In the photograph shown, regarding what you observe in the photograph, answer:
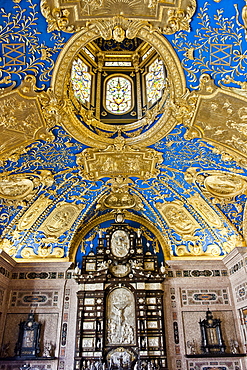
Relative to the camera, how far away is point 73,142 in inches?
376

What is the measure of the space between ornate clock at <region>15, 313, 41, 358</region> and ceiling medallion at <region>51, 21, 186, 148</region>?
7.72 m

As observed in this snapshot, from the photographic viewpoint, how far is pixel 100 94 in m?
11.1

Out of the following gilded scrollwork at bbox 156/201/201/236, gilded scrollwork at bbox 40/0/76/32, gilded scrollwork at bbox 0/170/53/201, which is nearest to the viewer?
gilded scrollwork at bbox 40/0/76/32

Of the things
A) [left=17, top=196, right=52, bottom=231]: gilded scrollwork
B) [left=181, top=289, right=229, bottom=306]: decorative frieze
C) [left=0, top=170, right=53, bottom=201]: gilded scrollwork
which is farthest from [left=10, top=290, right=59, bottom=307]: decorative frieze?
[left=181, top=289, right=229, bottom=306]: decorative frieze

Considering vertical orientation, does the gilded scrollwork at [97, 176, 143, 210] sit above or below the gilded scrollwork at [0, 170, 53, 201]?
above

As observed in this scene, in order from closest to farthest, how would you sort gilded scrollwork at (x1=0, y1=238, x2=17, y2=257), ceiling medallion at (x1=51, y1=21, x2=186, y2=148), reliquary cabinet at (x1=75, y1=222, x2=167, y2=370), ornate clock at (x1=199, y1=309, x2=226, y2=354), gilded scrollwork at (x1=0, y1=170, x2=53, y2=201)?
ceiling medallion at (x1=51, y1=21, x2=186, y2=148) < gilded scrollwork at (x1=0, y1=170, x2=53, y2=201) < reliquary cabinet at (x1=75, y1=222, x2=167, y2=370) < ornate clock at (x1=199, y1=309, x2=226, y2=354) < gilded scrollwork at (x1=0, y1=238, x2=17, y2=257)

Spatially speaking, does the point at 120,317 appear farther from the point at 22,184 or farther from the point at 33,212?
the point at 22,184

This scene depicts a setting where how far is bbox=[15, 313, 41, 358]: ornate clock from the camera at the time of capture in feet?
38.7

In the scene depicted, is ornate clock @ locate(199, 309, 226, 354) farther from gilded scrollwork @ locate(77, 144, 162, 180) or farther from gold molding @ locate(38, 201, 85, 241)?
gold molding @ locate(38, 201, 85, 241)

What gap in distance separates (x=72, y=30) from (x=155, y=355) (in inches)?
445

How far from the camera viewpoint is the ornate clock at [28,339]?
38.7ft

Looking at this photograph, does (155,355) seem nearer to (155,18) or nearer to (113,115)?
(113,115)

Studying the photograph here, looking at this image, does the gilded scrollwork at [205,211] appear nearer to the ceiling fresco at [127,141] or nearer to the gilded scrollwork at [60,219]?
the ceiling fresco at [127,141]

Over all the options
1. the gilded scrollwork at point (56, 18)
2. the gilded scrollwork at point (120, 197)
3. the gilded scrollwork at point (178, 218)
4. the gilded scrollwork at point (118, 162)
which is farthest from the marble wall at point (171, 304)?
the gilded scrollwork at point (56, 18)
